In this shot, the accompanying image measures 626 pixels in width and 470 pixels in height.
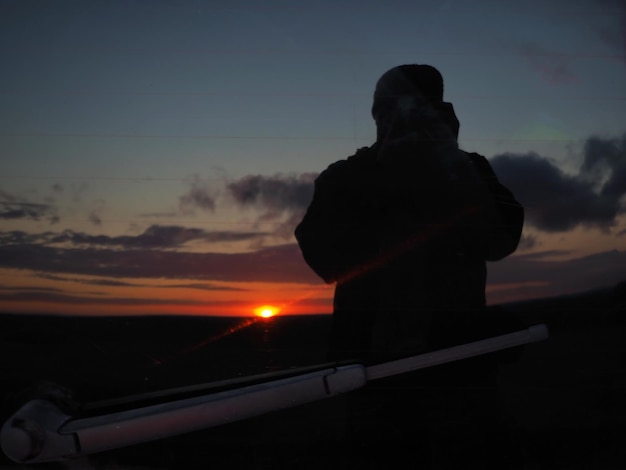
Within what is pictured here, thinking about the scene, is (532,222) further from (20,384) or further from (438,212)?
(20,384)

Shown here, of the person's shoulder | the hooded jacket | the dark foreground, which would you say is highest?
the person's shoulder

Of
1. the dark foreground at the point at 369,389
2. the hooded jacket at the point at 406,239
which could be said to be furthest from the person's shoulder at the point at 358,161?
the dark foreground at the point at 369,389

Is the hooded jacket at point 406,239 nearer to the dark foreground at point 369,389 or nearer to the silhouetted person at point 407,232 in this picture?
the silhouetted person at point 407,232

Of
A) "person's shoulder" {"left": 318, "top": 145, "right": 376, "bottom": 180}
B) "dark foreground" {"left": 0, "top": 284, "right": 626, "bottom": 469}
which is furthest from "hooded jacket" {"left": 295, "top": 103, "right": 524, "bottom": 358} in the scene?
"dark foreground" {"left": 0, "top": 284, "right": 626, "bottom": 469}

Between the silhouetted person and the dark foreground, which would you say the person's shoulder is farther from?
the dark foreground

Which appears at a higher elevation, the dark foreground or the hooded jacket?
the hooded jacket

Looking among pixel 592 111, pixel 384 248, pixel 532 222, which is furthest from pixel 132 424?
pixel 592 111

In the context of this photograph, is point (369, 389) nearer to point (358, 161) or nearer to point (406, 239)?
point (406, 239)

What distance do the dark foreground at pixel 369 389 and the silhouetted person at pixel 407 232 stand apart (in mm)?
137

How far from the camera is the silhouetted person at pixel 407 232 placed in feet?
10.3

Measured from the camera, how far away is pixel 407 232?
10.3ft

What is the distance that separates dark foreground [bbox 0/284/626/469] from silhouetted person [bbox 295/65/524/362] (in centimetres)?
14

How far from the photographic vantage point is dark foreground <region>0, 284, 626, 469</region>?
3.13 meters

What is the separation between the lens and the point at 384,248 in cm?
314
